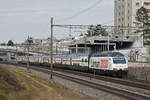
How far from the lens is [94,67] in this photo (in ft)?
150

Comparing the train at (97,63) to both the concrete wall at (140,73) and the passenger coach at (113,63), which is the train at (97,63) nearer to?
the passenger coach at (113,63)

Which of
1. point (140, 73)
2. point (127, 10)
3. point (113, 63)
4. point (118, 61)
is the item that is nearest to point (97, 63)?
point (113, 63)

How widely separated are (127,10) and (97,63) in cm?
7921

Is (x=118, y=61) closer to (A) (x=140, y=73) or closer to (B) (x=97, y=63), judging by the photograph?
(A) (x=140, y=73)

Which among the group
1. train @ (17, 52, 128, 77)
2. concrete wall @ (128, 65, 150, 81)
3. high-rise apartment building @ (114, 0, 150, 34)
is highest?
high-rise apartment building @ (114, 0, 150, 34)

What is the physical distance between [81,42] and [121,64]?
171ft

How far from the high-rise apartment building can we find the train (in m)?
52.2

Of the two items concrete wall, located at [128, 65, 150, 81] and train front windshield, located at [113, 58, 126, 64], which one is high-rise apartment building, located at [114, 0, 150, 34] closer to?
concrete wall, located at [128, 65, 150, 81]

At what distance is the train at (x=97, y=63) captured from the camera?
37719 millimetres

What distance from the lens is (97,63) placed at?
43719 mm

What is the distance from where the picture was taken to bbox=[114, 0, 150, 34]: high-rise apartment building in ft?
373

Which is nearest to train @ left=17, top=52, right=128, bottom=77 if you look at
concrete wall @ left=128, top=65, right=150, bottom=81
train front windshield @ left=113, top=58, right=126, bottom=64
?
train front windshield @ left=113, top=58, right=126, bottom=64

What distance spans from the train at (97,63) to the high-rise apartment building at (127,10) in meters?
52.2

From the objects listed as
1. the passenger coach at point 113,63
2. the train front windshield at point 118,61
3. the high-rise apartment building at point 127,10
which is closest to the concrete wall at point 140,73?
the passenger coach at point 113,63
